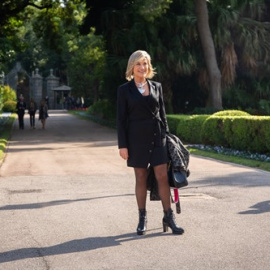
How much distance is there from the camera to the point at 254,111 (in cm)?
3384

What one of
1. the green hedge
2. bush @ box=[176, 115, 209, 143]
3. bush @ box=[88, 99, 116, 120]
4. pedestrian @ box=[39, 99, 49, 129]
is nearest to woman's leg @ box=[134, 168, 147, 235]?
the green hedge

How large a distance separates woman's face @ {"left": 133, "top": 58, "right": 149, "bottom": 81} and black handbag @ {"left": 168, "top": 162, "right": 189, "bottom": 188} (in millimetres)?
950

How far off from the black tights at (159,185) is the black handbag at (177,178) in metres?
0.06

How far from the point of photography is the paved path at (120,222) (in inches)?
240

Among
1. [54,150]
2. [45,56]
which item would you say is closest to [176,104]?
[54,150]

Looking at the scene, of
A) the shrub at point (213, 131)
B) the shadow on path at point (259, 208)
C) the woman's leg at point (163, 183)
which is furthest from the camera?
the shrub at point (213, 131)

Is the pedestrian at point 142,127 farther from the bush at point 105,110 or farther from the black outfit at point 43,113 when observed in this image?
the bush at point 105,110

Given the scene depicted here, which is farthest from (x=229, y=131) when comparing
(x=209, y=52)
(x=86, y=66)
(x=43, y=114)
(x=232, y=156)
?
(x=86, y=66)

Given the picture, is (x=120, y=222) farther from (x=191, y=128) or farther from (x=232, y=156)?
(x=191, y=128)

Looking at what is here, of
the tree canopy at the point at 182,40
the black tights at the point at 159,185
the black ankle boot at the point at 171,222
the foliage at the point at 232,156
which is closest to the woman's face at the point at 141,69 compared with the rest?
the black tights at the point at 159,185

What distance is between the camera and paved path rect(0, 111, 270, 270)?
609cm

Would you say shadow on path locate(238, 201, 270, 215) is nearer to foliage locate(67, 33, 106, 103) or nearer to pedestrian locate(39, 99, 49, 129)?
pedestrian locate(39, 99, 49, 129)

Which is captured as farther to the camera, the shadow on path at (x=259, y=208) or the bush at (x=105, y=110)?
the bush at (x=105, y=110)

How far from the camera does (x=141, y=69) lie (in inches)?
285
